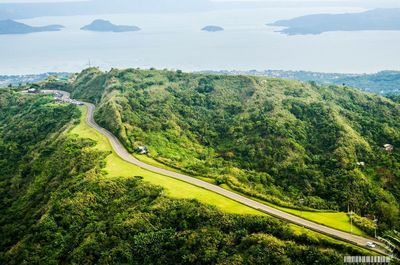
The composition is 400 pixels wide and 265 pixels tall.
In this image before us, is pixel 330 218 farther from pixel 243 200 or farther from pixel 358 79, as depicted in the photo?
pixel 358 79

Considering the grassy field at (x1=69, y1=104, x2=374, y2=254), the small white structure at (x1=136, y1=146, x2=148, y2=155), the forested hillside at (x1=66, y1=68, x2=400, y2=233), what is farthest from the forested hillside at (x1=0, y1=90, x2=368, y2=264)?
the forested hillside at (x1=66, y1=68, x2=400, y2=233)

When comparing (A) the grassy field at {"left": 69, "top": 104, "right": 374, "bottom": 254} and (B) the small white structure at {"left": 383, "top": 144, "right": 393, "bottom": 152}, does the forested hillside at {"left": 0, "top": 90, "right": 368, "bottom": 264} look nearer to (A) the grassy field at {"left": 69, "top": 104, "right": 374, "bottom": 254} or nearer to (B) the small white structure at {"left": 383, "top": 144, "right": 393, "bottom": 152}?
(A) the grassy field at {"left": 69, "top": 104, "right": 374, "bottom": 254}

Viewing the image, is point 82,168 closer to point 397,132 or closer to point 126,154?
point 126,154

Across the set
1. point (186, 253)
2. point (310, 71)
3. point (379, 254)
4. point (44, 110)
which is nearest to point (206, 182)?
point (186, 253)

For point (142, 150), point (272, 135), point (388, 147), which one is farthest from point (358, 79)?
point (142, 150)

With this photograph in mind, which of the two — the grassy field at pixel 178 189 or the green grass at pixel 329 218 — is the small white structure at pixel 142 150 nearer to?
the grassy field at pixel 178 189

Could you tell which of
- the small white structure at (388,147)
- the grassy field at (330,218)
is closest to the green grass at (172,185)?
the grassy field at (330,218)
